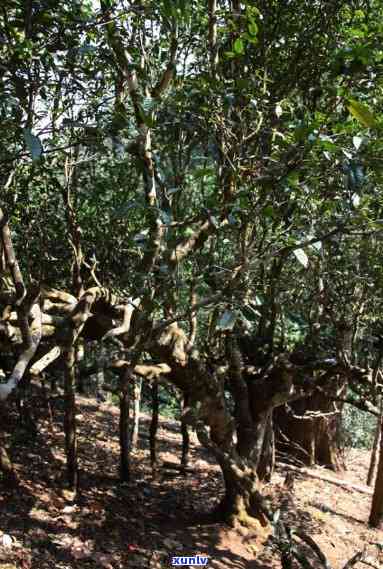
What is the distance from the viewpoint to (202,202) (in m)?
4.21

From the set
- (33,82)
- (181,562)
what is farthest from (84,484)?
(33,82)

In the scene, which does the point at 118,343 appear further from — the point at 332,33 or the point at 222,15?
the point at 332,33

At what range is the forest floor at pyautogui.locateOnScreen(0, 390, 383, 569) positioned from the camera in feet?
17.6

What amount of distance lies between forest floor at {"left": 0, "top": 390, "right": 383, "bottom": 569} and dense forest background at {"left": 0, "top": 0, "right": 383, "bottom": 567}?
451 millimetres

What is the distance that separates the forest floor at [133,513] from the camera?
5371 millimetres

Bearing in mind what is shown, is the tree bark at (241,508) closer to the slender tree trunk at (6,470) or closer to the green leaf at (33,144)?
the slender tree trunk at (6,470)

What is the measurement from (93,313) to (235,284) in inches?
92.2

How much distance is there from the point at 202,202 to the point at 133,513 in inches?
172

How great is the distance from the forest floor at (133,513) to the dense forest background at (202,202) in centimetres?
45

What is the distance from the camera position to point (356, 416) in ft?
64.4

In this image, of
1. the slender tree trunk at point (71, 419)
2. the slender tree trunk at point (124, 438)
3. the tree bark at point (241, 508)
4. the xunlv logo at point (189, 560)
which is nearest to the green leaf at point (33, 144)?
the slender tree trunk at point (71, 419)

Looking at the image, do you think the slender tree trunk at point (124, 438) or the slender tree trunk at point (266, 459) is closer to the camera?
the slender tree trunk at point (124, 438)

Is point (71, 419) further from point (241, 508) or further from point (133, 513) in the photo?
point (241, 508)

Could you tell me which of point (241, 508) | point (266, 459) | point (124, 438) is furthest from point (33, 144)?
point (266, 459)
